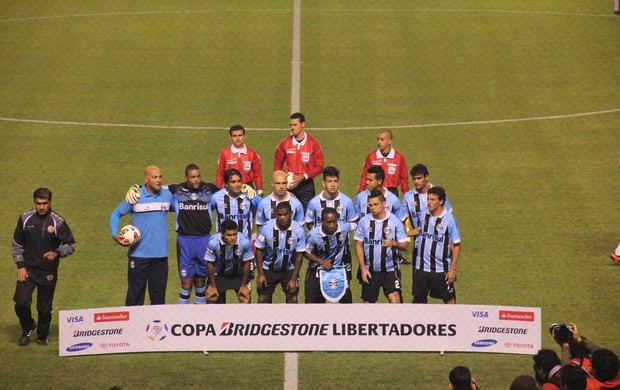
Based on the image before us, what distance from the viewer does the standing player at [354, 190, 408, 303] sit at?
14.2 metres

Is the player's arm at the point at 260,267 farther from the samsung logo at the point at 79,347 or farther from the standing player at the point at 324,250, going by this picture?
the samsung logo at the point at 79,347

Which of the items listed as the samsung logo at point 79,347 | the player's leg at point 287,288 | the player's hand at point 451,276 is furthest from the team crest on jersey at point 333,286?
the samsung logo at point 79,347

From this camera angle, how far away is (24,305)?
45.5 ft

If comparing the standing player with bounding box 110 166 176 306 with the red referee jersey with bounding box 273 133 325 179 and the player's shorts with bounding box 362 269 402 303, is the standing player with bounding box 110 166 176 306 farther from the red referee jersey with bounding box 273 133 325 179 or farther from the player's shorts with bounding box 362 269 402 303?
the red referee jersey with bounding box 273 133 325 179

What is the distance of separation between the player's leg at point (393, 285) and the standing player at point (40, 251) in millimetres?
3704

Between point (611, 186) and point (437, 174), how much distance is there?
9.58 feet

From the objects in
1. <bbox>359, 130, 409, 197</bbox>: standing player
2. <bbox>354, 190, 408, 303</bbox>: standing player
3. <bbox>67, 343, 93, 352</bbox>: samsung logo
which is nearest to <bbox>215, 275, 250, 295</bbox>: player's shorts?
<bbox>354, 190, 408, 303</bbox>: standing player

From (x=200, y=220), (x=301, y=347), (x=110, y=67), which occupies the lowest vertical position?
(x=301, y=347)

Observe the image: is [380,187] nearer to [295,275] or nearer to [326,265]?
[326,265]

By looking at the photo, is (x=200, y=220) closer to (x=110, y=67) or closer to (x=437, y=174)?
(x=437, y=174)

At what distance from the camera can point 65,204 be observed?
1947 cm

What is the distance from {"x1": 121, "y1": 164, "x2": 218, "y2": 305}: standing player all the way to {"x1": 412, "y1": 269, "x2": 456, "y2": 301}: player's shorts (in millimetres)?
2622

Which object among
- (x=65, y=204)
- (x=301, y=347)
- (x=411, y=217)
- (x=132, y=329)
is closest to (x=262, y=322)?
(x=301, y=347)

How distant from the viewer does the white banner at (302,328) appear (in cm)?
1328
